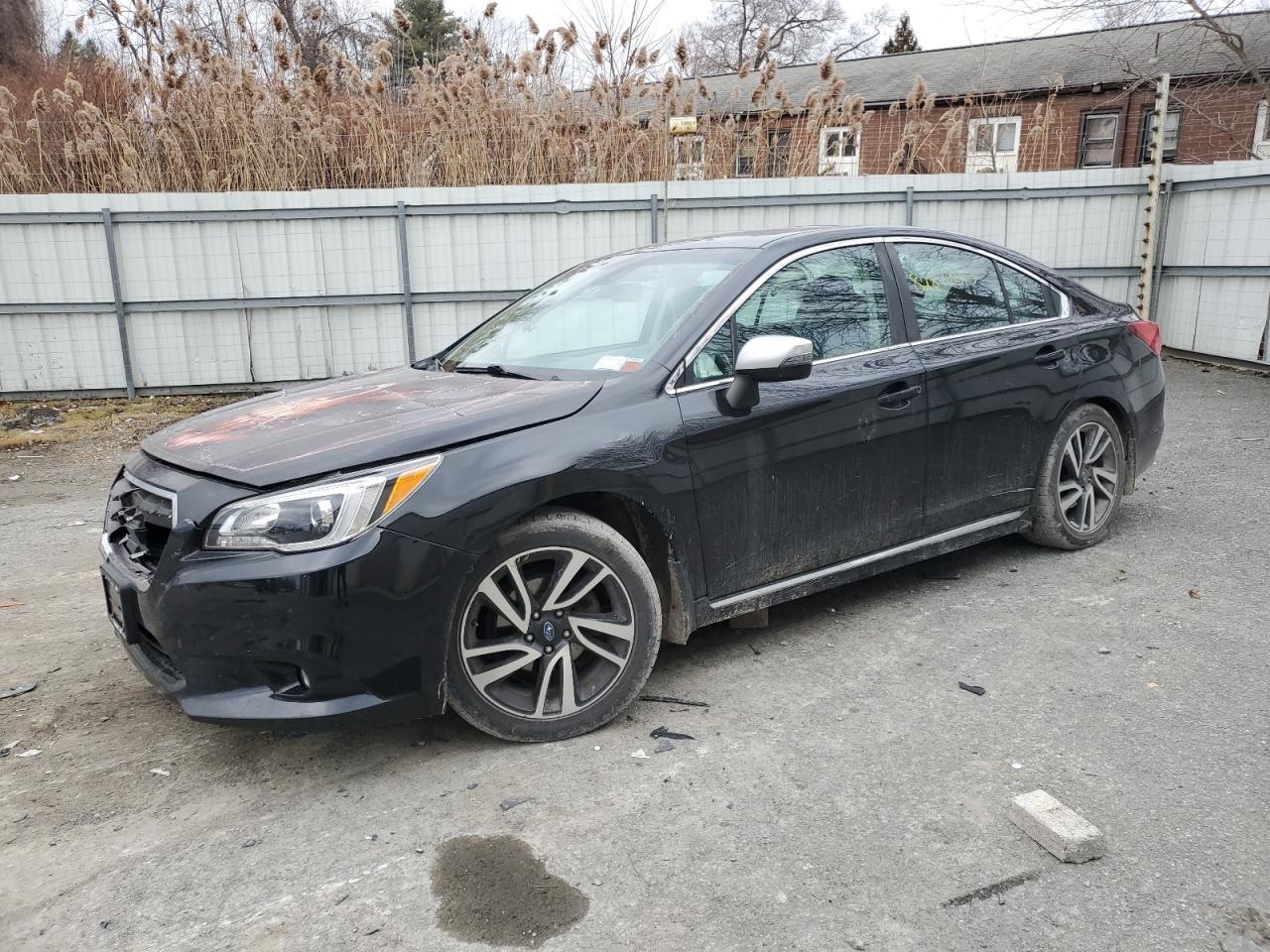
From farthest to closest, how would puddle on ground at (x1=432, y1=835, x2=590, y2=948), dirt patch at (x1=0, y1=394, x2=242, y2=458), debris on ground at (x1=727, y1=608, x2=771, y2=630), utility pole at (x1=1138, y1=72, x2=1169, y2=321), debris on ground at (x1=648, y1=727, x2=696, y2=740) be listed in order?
utility pole at (x1=1138, y1=72, x2=1169, y2=321), dirt patch at (x1=0, y1=394, x2=242, y2=458), debris on ground at (x1=727, y1=608, x2=771, y2=630), debris on ground at (x1=648, y1=727, x2=696, y2=740), puddle on ground at (x1=432, y1=835, x2=590, y2=948)

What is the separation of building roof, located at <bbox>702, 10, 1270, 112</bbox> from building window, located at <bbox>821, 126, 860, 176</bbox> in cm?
706

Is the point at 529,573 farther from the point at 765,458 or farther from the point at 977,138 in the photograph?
the point at 977,138

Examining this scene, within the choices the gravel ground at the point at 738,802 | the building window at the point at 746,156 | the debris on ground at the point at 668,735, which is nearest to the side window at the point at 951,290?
the gravel ground at the point at 738,802

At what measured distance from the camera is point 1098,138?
22641mm

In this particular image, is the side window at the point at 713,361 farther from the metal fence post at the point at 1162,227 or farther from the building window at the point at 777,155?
the metal fence post at the point at 1162,227

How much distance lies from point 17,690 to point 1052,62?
25.4 m

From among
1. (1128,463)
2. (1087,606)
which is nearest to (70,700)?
(1087,606)

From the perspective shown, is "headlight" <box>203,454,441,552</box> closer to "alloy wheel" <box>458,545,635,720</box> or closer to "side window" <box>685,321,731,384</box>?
"alloy wheel" <box>458,545,635,720</box>

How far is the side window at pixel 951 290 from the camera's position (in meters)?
4.21

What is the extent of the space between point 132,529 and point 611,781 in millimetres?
1691

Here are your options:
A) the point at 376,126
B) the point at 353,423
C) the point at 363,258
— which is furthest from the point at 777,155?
the point at 353,423

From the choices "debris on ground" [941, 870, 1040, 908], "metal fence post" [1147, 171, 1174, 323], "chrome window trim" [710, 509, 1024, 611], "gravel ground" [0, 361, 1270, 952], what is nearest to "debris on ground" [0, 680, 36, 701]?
"gravel ground" [0, 361, 1270, 952]

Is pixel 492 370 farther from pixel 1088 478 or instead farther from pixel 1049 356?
pixel 1088 478

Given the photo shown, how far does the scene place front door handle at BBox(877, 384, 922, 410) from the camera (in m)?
3.89
